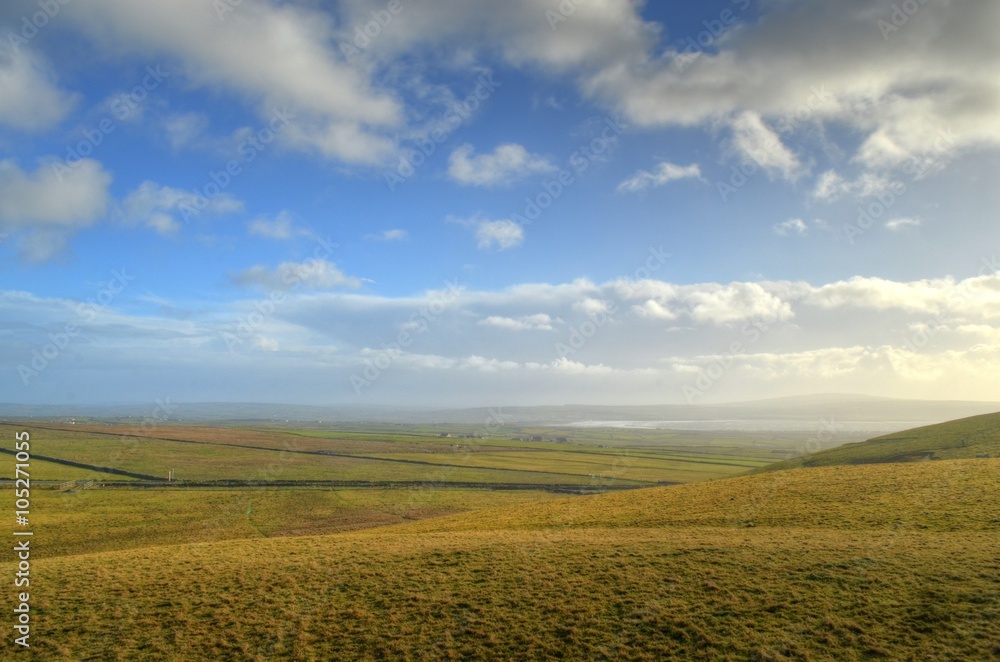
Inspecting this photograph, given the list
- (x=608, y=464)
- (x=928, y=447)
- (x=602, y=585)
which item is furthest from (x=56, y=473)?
(x=928, y=447)

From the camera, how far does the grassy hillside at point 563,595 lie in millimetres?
18125

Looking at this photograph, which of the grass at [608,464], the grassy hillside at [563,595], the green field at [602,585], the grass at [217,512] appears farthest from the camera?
the grass at [608,464]

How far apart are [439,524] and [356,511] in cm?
2772

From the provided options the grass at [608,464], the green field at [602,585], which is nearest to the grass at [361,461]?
the grass at [608,464]

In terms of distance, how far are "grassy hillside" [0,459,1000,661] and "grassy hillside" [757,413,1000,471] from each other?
107 feet

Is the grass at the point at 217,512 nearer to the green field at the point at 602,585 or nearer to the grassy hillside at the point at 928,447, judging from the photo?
the green field at the point at 602,585

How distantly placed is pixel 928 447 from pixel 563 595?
2824 inches

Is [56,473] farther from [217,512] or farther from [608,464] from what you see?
[608,464]

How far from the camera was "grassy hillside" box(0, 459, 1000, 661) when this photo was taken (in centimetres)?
1812

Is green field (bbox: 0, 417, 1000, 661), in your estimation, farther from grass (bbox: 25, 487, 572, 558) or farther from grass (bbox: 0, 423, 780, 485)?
grass (bbox: 0, 423, 780, 485)

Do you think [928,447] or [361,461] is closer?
[928,447]

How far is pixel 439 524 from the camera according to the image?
1954 inches

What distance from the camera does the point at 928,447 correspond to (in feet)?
222

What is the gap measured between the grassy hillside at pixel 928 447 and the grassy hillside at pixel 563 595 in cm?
3253
